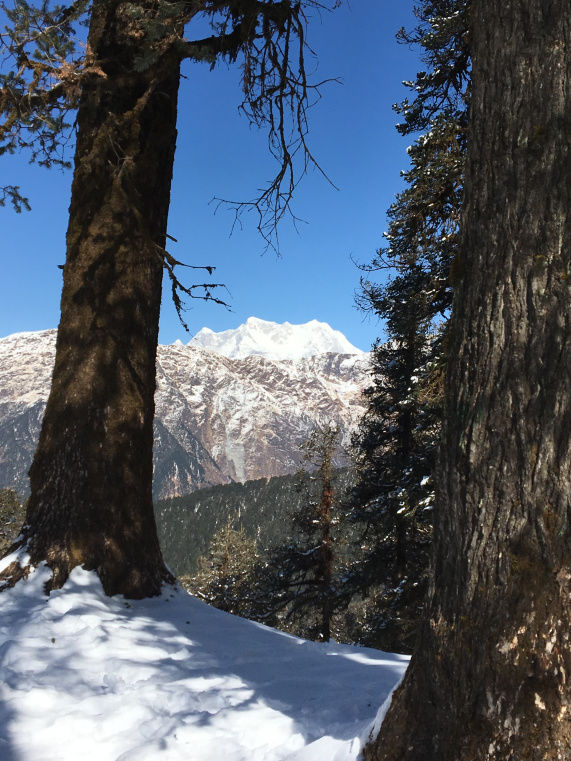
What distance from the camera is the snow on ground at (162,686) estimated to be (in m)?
2.12

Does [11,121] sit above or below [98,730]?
above

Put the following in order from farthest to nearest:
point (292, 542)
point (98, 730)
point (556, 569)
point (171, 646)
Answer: point (292, 542), point (171, 646), point (98, 730), point (556, 569)

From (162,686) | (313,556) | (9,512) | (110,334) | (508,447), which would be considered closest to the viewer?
(508,447)

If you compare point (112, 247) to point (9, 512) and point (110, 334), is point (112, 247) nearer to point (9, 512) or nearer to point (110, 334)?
point (110, 334)

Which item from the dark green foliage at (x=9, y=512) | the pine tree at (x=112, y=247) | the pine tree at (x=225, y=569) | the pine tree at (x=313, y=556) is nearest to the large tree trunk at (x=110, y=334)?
the pine tree at (x=112, y=247)

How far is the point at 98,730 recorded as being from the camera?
2225 millimetres

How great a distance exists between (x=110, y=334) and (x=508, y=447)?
3.84 metres

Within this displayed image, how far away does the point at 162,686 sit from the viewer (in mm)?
2619

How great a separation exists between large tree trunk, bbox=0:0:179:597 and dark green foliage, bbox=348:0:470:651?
2890 millimetres

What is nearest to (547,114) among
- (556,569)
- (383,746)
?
(556,569)

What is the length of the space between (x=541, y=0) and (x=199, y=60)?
4.25 meters

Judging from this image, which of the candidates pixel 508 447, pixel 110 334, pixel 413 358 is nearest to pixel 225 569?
pixel 413 358

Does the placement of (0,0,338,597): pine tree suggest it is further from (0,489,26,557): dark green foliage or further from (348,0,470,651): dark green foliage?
(0,489,26,557): dark green foliage

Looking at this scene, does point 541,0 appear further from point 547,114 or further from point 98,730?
point 98,730
